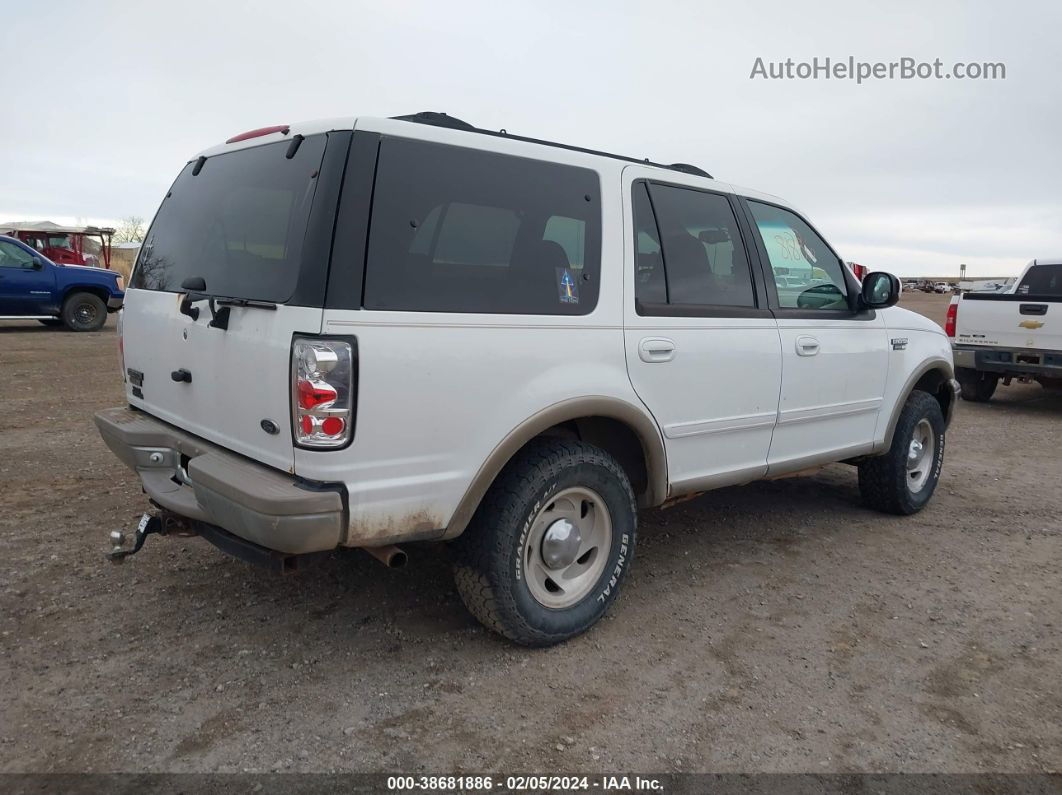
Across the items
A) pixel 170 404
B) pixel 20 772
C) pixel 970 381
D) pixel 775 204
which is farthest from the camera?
pixel 970 381

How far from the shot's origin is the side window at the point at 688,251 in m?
3.62

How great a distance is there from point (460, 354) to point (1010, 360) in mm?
8833

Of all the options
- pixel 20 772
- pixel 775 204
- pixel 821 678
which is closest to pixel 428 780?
pixel 20 772

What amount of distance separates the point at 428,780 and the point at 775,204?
3.36 meters

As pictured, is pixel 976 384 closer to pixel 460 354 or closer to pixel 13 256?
pixel 460 354

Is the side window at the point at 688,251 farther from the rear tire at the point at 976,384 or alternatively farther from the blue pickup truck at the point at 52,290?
the blue pickup truck at the point at 52,290

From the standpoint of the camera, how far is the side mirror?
4.56 metres

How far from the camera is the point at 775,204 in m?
4.45

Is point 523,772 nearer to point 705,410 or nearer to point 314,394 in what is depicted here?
point 314,394

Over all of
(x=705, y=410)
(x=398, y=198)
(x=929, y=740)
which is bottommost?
(x=929, y=740)

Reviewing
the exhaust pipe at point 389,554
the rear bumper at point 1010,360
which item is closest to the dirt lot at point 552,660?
the exhaust pipe at point 389,554

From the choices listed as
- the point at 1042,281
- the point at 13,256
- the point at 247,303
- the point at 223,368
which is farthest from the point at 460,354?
the point at 13,256

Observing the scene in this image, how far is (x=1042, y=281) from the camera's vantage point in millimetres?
10359

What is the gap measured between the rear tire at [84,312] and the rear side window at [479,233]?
14.7 metres
